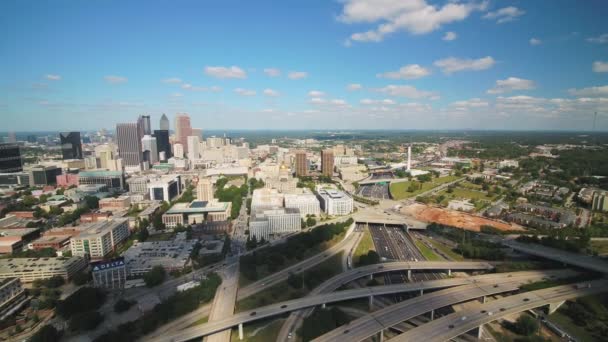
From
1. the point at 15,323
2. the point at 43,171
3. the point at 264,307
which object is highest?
the point at 43,171

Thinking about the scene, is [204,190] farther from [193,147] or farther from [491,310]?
[193,147]

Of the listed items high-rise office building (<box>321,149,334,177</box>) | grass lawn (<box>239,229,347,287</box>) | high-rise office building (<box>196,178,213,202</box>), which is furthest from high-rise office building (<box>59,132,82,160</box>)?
grass lawn (<box>239,229,347,287</box>)

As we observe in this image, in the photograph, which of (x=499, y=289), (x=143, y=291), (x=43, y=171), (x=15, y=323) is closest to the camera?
(x=15, y=323)

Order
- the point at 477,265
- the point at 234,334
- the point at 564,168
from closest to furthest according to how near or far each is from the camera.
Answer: the point at 234,334, the point at 477,265, the point at 564,168

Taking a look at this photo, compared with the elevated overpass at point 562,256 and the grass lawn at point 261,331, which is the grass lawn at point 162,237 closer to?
the grass lawn at point 261,331

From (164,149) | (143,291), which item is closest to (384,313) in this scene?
(143,291)

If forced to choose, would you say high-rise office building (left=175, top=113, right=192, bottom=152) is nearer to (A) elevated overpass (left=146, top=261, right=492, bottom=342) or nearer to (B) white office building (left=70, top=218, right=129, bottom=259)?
(B) white office building (left=70, top=218, right=129, bottom=259)

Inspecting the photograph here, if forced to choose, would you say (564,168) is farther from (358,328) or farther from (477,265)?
(358,328)
